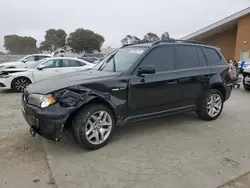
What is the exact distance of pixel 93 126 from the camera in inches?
143

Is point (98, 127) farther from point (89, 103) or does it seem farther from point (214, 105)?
point (214, 105)

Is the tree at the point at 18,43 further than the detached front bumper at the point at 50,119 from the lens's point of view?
Yes

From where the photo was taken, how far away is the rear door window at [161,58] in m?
4.29

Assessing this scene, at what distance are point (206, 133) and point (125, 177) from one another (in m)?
2.25

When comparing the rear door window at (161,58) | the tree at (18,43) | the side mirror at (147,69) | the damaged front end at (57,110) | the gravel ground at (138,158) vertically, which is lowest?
the gravel ground at (138,158)

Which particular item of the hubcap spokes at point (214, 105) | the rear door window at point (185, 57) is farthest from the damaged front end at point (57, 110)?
the hubcap spokes at point (214, 105)

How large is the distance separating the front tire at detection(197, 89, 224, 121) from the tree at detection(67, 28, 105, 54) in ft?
187

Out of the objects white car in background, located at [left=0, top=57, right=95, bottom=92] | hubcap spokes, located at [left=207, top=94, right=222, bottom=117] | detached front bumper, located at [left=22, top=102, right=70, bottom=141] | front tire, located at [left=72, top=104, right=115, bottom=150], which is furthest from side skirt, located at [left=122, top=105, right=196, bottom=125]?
white car in background, located at [left=0, top=57, right=95, bottom=92]

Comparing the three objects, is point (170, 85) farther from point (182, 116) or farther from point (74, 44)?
point (74, 44)

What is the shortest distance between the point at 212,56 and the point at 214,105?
45.0 inches

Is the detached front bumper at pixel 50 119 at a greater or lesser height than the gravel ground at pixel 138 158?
greater

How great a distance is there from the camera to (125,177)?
116 inches

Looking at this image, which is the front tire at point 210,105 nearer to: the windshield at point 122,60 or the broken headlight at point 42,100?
the windshield at point 122,60

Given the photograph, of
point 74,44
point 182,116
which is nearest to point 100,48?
point 74,44
